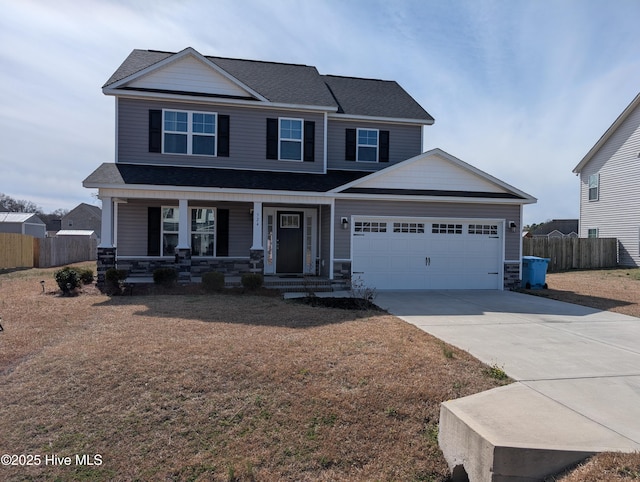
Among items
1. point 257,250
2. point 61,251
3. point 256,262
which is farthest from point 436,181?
point 61,251

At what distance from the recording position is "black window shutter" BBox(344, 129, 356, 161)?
15.9 meters

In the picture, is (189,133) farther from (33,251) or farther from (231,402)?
(33,251)

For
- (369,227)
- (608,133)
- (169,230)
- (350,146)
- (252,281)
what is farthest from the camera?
(608,133)

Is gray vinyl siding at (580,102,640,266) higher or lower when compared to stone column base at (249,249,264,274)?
higher

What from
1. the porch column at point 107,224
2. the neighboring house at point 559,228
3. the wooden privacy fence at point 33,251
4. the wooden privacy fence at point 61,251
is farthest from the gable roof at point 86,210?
the neighboring house at point 559,228

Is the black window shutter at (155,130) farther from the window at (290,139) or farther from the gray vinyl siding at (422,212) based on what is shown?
the gray vinyl siding at (422,212)

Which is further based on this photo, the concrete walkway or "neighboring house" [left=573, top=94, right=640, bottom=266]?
"neighboring house" [left=573, top=94, right=640, bottom=266]

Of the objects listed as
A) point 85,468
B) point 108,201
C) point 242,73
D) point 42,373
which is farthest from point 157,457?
point 242,73

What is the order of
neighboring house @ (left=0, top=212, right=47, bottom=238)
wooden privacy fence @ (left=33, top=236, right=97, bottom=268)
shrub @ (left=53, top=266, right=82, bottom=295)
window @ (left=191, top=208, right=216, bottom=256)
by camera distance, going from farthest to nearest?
neighboring house @ (left=0, top=212, right=47, bottom=238) < wooden privacy fence @ (left=33, top=236, right=97, bottom=268) < window @ (left=191, top=208, right=216, bottom=256) < shrub @ (left=53, top=266, right=82, bottom=295)

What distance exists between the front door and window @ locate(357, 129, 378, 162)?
10.9 feet

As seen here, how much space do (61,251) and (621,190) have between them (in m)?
32.5

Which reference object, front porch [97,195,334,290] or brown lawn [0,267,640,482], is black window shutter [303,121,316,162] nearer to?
front porch [97,195,334,290]

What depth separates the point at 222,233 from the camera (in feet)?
47.8

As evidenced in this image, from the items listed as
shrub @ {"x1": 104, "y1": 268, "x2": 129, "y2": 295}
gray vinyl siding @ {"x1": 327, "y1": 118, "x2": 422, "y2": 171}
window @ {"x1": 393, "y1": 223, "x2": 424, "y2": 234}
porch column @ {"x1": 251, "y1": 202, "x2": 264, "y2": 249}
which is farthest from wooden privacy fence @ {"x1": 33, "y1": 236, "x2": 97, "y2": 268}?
window @ {"x1": 393, "y1": 223, "x2": 424, "y2": 234}
